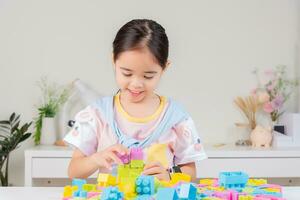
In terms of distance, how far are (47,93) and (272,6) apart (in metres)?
1.61

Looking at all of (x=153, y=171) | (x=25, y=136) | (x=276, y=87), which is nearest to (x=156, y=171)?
(x=153, y=171)

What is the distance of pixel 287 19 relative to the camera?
3.78 metres

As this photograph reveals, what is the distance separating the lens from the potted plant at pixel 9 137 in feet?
11.4

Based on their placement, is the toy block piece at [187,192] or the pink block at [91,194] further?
the pink block at [91,194]

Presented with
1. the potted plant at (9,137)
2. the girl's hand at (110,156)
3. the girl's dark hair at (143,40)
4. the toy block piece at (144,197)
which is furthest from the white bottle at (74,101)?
the toy block piece at (144,197)

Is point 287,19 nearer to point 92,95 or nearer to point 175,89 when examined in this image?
point 175,89

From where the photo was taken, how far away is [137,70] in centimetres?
151

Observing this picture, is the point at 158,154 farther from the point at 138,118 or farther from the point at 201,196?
the point at 201,196

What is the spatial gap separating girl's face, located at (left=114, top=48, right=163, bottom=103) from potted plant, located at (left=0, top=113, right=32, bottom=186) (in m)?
2.09

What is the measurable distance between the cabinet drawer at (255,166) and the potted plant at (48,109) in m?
0.99

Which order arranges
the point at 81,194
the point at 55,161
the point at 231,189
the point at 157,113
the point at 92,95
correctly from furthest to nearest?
the point at 92,95
the point at 55,161
the point at 157,113
the point at 231,189
the point at 81,194

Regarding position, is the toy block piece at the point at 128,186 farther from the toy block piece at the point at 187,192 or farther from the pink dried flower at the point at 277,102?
the pink dried flower at the point at 277,102

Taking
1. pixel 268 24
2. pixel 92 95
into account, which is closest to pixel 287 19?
pixel 268 24

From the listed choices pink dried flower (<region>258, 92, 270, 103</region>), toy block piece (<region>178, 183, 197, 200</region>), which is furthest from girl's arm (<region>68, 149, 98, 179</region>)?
pink dried flower (<region>258, 92, 270, 103</region>)
